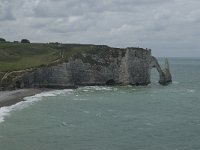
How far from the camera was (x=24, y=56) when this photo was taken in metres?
136

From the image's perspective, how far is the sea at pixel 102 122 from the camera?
170 ft

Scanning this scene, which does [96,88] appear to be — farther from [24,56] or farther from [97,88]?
[24,56]

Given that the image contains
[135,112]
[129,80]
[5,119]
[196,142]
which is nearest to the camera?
[196,142]

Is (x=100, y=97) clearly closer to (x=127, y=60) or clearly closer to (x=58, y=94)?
(x=58, y=94)

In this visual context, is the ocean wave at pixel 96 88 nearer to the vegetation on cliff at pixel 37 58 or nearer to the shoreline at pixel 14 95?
the vegetation on cliff at pixel 37 58

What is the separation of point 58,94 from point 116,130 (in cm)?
4111

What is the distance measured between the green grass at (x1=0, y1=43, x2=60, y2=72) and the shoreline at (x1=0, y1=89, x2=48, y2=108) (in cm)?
1012

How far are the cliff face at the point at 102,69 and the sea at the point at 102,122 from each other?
12156 millimetres

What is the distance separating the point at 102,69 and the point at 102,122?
54.8 metres

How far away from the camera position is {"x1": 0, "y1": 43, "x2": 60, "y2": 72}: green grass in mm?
114863

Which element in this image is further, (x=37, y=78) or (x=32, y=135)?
(x=37, y=78)

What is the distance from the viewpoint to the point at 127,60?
398 ft

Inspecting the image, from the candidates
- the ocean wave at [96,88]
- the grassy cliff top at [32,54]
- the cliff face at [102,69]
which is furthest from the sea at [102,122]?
the grassy cliff top at [32,54]

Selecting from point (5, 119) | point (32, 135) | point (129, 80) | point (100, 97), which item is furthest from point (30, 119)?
point (129, 80)
